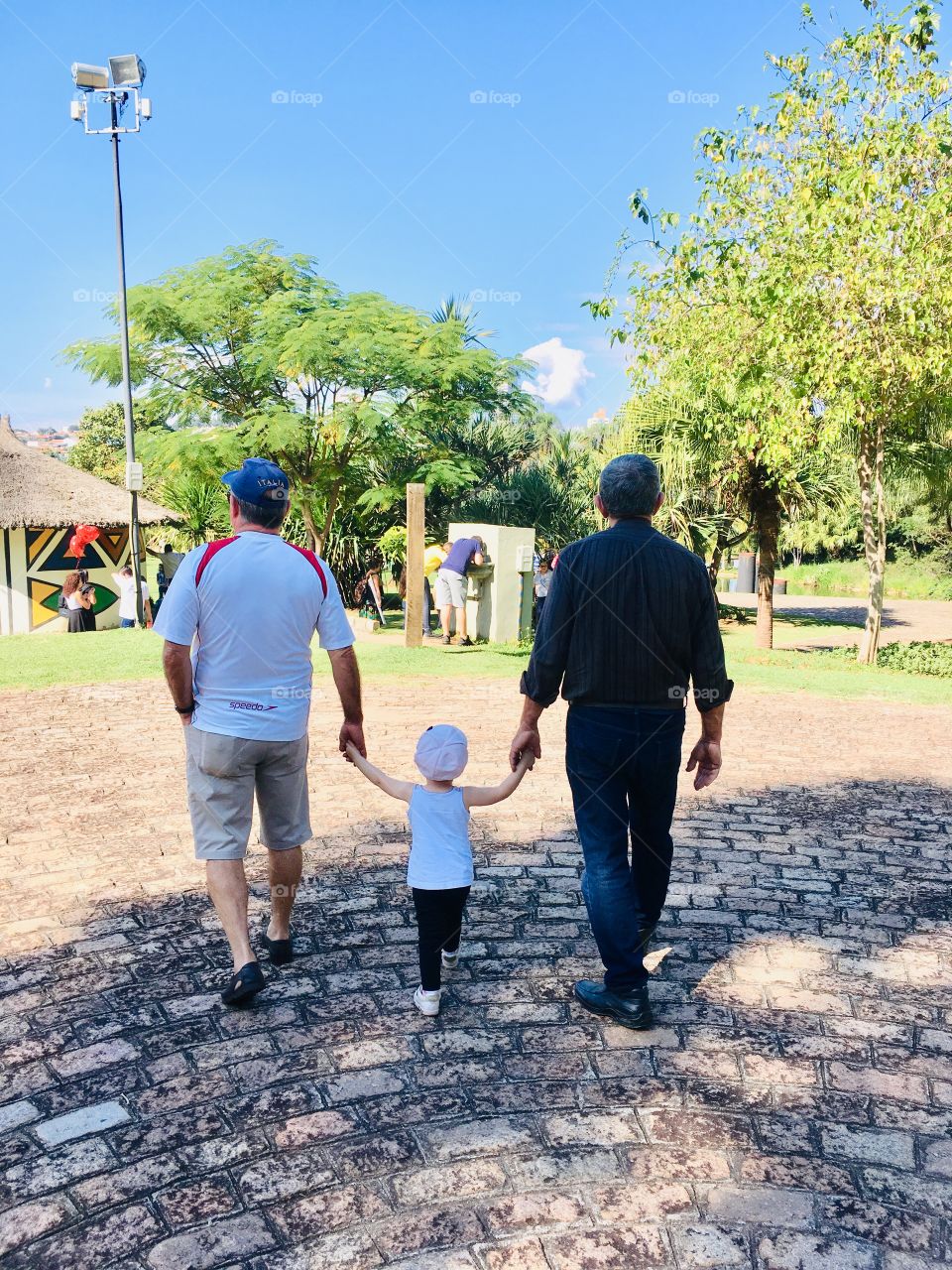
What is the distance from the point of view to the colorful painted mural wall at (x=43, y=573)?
2509 cm

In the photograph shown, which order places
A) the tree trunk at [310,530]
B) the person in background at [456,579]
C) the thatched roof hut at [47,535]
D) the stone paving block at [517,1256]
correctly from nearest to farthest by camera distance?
the stone paving block at [517,1256] → the person in background at [456,579] → the tree trunk at [310,530] → the thatched roof hut at [47,535]

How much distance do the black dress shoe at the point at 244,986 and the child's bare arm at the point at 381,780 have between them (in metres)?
0.79

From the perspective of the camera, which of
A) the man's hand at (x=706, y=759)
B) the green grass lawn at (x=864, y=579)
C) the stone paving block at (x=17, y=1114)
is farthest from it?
the green grass lawn at (x=864, y=579)

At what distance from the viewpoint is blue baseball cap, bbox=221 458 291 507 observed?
12.5ft

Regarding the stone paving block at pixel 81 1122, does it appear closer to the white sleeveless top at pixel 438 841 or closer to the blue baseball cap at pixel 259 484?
the white sleeveless top at pixel 438 841

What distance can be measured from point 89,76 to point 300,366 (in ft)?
22.8

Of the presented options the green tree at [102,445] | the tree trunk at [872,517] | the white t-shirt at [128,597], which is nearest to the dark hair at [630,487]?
the tree trunk at [872,517]

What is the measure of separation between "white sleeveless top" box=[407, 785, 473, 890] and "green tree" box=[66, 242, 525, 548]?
726 inches

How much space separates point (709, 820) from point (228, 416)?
1986 centimetres

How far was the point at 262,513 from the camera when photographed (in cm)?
385

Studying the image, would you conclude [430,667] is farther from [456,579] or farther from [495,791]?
[495,791]

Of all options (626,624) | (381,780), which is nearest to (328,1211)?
(381,780)

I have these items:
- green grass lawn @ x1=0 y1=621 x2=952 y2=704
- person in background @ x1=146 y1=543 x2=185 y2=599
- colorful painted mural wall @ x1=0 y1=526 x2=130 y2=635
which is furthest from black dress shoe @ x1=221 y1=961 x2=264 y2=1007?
colorful painted mural wall @ x1=0 y1=526 x2=130 y2=635

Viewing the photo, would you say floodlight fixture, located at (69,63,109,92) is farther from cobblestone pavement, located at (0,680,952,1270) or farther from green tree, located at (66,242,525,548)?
cobblestone pavement, located at (0,680,952,1270)
